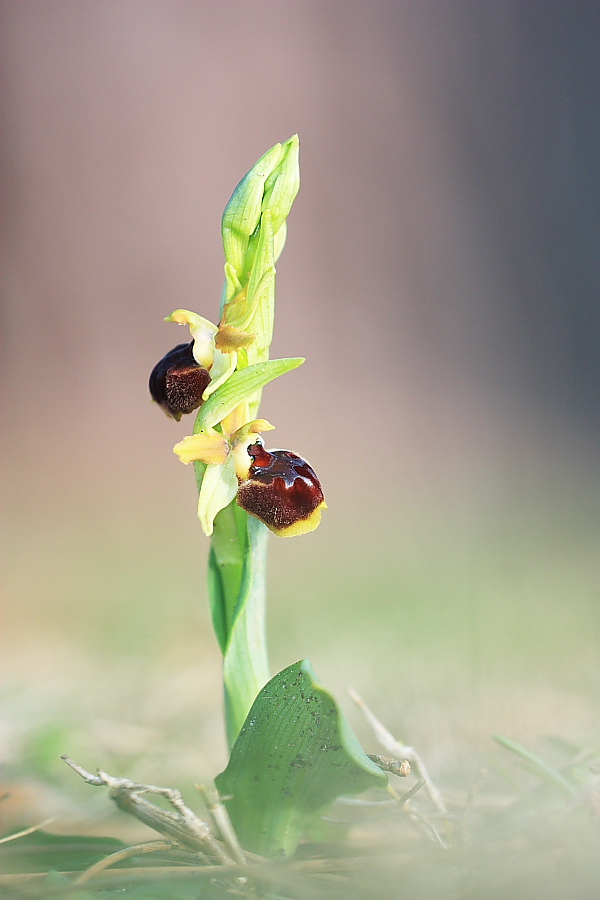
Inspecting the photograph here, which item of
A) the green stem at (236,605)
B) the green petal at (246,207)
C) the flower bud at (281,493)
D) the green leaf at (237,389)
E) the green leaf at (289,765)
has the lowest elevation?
the green leaf at (289,765)

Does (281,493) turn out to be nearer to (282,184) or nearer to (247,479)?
(247,479)

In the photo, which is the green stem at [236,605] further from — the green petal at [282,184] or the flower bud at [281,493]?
the green petal at [282,184]

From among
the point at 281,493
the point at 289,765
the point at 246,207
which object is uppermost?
the point at 246,207

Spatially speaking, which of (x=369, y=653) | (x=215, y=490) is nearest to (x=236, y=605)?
(x=215, y=490)

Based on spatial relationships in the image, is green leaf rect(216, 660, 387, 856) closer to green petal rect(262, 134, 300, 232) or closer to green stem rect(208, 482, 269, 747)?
green stem rect(208, 482, 269, 747)

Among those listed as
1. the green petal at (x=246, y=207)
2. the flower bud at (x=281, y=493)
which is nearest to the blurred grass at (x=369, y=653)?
the flower bud at (x=281, y=493)

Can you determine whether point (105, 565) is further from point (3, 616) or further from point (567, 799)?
point (567, 799)
